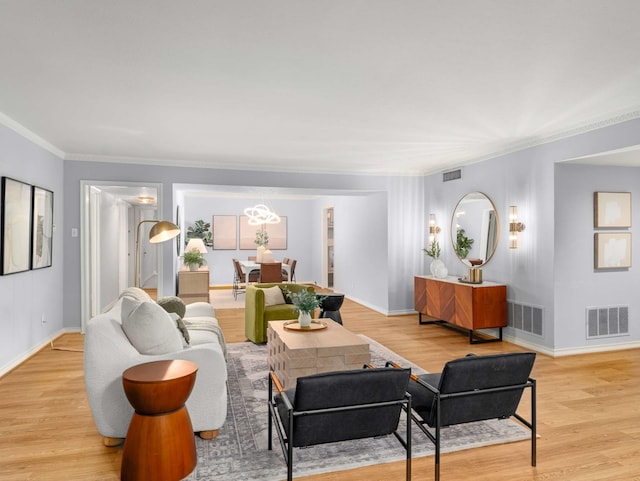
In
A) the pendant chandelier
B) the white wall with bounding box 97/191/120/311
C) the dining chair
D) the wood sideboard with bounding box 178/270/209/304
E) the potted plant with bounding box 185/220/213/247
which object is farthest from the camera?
the potted plant with bounding box 185/220/213/247

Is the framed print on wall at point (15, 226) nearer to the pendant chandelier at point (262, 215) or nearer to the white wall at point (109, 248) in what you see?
the white wall at point (109, 248)

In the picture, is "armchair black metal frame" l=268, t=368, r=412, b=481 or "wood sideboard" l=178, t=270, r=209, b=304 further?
"wood sideboard" l=178, t=270, r=209, b=304

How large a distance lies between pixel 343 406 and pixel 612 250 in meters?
4.52

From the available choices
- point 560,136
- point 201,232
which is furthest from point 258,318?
point 201,232

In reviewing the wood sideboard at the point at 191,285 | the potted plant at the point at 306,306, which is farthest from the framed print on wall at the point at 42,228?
the potted plant at the point at 306,306

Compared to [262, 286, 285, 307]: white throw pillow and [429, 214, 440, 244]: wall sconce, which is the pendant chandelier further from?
[262, 286, 285, 307]: white throw pillow

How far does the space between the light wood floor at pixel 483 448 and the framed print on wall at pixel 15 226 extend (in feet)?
3.59

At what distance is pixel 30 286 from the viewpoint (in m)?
4.75

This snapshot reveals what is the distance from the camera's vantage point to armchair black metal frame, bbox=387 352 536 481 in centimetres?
227

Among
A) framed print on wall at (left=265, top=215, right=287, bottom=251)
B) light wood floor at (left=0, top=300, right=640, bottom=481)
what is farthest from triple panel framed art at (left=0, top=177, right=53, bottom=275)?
framed print on wall at (left=265, top=215, right=287, bottom=251)

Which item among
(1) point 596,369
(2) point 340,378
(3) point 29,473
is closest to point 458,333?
(1) point 596,369

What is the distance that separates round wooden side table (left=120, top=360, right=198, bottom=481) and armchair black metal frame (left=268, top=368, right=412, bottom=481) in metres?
0.62

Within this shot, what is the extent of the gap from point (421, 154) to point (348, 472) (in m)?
4.55

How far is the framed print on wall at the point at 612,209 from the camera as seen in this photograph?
496cm
